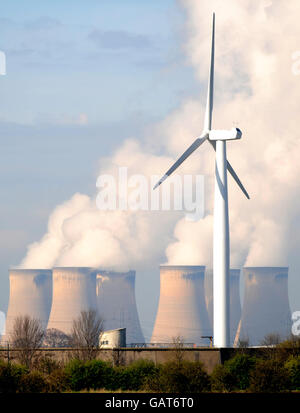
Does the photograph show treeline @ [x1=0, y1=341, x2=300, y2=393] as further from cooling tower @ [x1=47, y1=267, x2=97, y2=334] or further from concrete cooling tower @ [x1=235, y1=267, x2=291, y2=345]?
concrete cooling tower @ [x1=235, y1=267, x2=291, y2=345]

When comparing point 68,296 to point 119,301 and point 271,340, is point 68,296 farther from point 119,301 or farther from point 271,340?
point 271,340

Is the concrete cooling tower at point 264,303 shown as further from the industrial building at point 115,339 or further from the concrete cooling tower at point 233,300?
the industrial building at point 115,339

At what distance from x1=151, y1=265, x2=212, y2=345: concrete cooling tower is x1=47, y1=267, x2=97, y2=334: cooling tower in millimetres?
9855

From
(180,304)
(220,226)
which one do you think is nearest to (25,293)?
(180,304)

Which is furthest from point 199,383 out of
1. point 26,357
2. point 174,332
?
point 174,332

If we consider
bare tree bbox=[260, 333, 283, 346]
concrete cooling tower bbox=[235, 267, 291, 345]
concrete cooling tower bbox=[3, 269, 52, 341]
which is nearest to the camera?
bare tree bbox=[260, 333, 283, 346]

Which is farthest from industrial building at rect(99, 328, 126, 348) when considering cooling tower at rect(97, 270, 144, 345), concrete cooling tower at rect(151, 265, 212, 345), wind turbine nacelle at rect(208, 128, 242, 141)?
cooling tower at rect(97, 270, 144, 345)

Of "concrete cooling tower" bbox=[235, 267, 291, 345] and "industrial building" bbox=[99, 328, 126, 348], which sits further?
"concrete cooling tower" bbox=[235, 267, 291, 345]

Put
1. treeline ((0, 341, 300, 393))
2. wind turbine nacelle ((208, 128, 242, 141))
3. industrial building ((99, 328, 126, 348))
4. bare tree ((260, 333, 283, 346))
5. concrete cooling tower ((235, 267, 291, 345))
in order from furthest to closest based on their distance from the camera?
concrete cooling tower ((235, 267, 291, 345)) < bare tree ((260, 333, 283, 346)) < industrial building ((99, 328, 126, 348)) < wind turbine nacelle ((208, 128, 242, 141)) < treeline ((0, 341, 300, 393))

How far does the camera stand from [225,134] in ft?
147

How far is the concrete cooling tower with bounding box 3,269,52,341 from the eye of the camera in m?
113

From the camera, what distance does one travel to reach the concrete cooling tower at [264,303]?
11194cm

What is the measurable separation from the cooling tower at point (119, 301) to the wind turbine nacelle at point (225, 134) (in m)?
71.7
